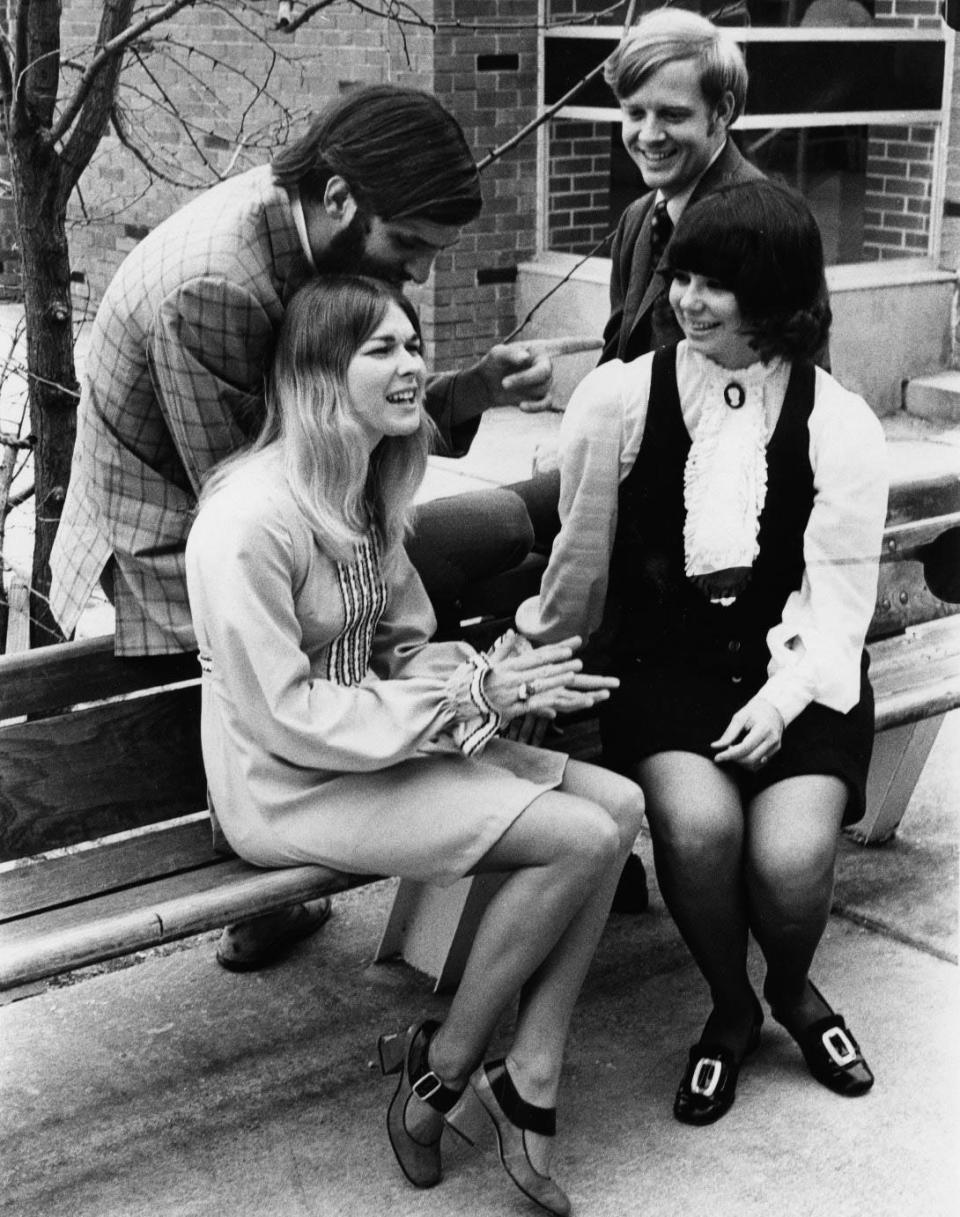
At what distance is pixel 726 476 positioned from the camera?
11.0 feet

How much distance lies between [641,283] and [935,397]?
490 centimetres

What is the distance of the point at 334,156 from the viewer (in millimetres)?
3086

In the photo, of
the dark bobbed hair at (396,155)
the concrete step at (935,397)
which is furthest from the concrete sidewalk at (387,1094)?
the concrete step at (935,397)

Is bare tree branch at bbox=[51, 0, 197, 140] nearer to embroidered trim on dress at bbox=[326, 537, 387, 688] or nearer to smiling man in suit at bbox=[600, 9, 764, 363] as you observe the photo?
smiling man in suit at bbox=[600, 9, 764, 363]

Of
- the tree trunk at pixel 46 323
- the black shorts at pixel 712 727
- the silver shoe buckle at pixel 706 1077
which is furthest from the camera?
the tree trunk at pixel 46 323

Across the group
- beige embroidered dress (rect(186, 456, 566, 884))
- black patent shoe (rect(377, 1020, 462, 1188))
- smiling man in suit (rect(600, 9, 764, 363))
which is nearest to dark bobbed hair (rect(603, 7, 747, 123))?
smiling man in suit (rect(600, 9, 764, 363))

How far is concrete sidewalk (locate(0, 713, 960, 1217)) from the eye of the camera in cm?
300

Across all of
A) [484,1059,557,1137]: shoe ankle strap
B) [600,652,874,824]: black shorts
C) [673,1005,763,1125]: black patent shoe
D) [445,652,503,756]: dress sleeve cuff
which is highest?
[445,652,503,756]: dress sleeve cuff

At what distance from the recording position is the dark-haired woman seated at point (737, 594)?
10.6ft

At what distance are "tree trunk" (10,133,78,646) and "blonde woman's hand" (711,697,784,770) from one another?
159cm

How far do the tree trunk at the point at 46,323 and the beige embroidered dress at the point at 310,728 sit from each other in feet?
3.82

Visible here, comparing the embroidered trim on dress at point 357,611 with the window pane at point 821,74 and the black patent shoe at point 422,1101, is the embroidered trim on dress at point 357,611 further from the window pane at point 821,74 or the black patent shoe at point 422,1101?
the window pane at point 821,74

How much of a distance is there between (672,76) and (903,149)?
5.53 metres

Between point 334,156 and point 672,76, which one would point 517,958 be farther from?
point 672,76
